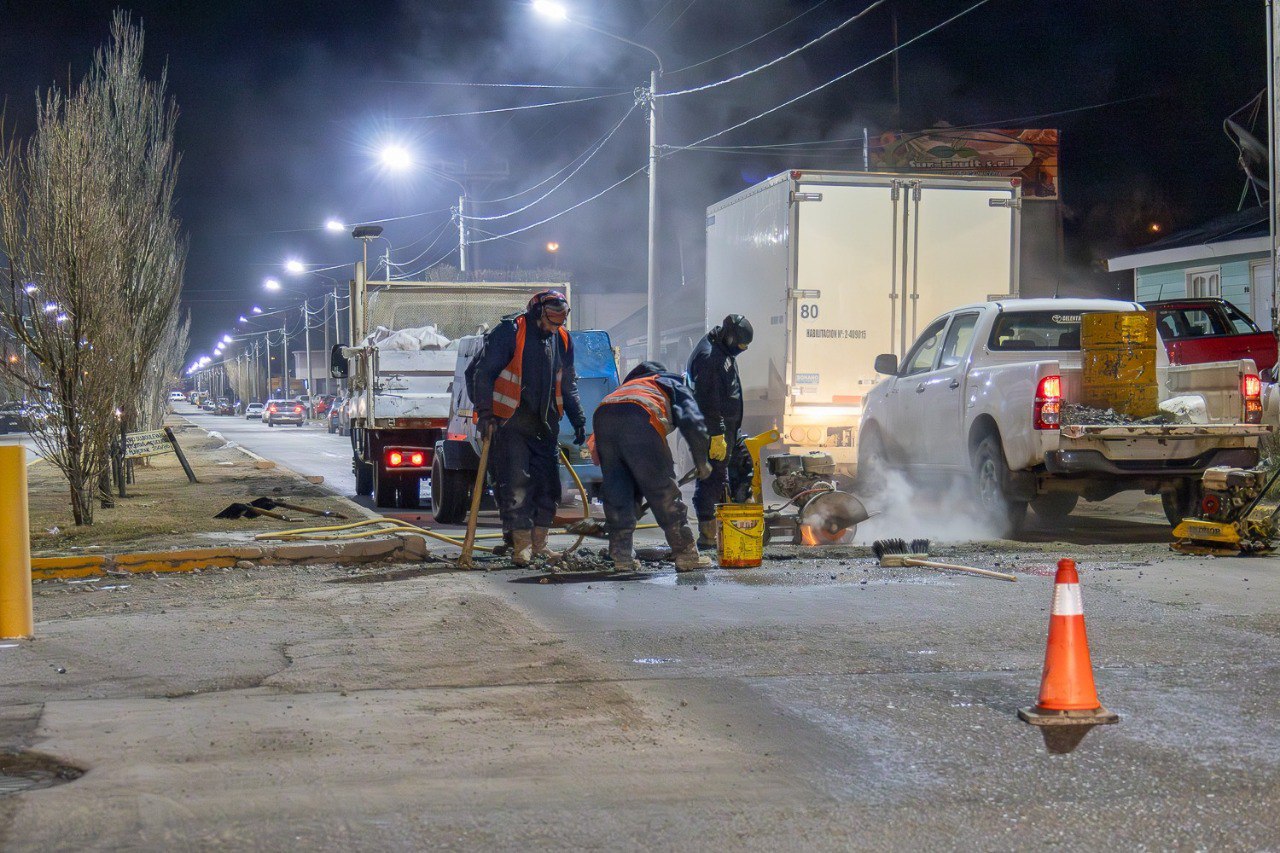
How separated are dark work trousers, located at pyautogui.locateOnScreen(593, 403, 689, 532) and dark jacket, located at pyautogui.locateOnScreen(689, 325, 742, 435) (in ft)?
6.23

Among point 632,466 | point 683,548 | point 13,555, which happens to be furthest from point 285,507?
point 13,555

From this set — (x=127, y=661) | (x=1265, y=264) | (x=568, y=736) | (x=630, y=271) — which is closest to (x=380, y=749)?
(x=568, y=736)

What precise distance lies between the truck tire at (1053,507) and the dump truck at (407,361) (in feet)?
19.6

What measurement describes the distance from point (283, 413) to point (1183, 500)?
57.3 m

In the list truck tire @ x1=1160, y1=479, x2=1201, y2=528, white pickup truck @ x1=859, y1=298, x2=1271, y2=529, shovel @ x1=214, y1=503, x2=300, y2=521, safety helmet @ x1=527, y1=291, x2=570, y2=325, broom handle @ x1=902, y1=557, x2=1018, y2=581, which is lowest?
broom handle @ x1=902, y1=557, x2=1018, y2=581

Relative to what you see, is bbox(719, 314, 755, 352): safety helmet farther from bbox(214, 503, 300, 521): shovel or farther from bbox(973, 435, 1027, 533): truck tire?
bbox(214, 503, 300, 521): shovel

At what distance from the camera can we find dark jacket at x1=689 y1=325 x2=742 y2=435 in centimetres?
1062

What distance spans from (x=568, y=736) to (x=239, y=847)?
4.50 ft

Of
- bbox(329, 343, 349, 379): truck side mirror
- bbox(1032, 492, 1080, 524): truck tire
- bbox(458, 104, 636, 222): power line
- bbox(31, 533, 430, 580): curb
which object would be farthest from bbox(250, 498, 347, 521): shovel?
bbox(458, 104, 636, 222): power line

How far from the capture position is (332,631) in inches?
260

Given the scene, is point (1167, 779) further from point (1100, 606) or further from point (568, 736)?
point (1100, 606)

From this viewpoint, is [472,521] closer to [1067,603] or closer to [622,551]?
[622,551]

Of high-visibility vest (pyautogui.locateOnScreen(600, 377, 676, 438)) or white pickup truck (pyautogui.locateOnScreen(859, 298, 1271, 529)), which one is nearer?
high-visibility vest (pyautogui.locateOnScreen(600, 377, 676, 438))

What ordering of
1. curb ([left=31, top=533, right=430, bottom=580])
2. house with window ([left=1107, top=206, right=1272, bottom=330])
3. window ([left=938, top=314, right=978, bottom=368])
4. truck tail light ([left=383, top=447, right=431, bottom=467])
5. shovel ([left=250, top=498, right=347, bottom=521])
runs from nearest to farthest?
curb ([left=31, top=533, right=430, bottom=580]), window ([left=938, top=314, right=978, bottom=368]), shovel ([left=250, top=498, right=347, bottom=521]), truck tail light ([left=383, top=447, right=431, bottom=467]), house with window ([left=1107, top=206, right=1272, bottom=330])
